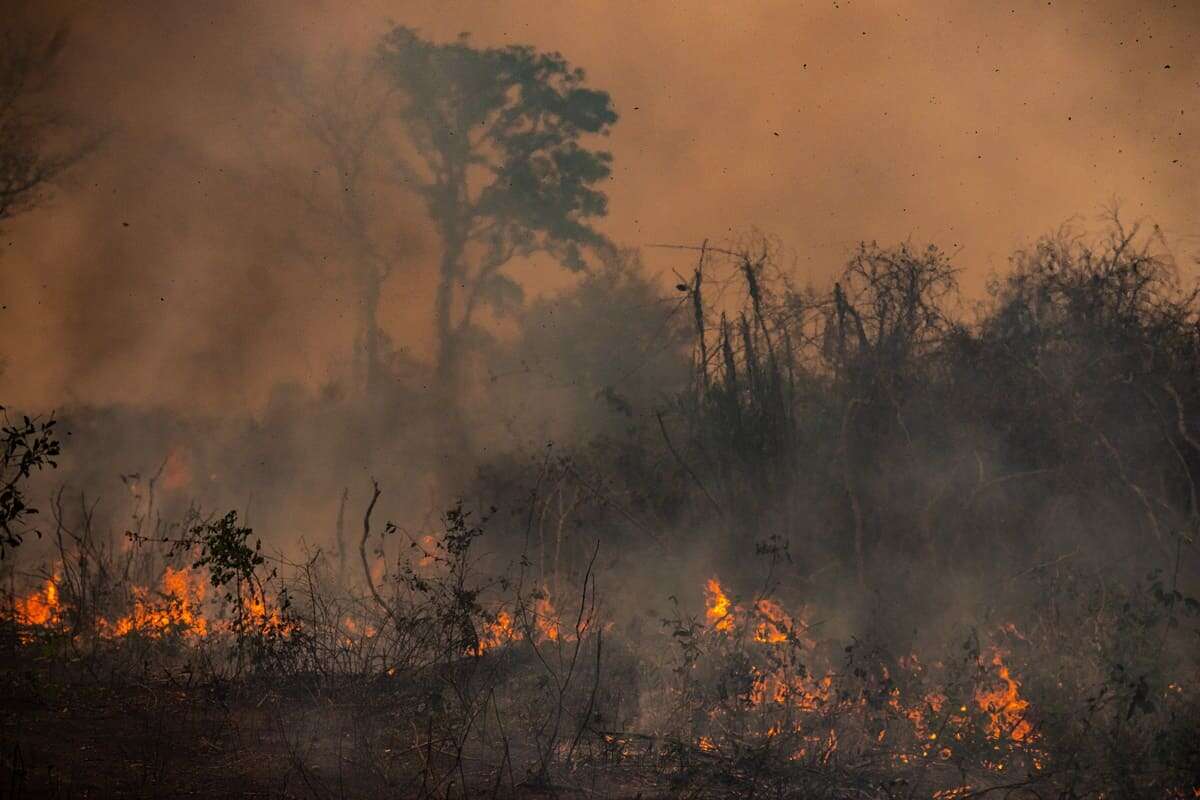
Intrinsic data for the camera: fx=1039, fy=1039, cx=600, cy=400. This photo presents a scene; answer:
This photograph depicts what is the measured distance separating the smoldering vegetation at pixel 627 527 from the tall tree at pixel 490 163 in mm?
50

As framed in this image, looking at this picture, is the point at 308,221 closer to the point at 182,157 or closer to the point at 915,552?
the point at 182,157

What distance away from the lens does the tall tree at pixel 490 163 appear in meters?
15.1

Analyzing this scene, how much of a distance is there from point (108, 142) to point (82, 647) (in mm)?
8589

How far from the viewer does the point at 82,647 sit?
945 cm

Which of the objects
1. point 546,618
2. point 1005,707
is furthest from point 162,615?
point 1005,707

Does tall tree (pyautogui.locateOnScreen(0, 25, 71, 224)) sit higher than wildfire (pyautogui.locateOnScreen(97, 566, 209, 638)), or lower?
higher

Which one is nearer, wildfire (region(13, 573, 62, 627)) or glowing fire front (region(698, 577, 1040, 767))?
glowing fire front (region(698, 577, 1040, 767))

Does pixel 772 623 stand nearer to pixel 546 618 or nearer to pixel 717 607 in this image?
pixel 717 607

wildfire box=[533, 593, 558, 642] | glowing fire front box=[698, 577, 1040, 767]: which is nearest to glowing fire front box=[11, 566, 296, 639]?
wildfire box=[533, 593, 558, 642]

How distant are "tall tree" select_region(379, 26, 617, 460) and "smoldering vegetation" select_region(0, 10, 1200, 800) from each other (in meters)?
0.05

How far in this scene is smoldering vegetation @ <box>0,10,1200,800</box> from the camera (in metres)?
7.32

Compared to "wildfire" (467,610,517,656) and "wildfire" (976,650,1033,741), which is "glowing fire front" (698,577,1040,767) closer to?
"wildfire" (976,650,1033,741)

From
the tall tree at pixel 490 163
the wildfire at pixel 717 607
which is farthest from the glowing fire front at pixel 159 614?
the tall tree at pixel 490 163

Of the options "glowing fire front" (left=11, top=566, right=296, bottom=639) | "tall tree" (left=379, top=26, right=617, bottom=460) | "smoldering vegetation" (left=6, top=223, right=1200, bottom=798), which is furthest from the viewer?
"tall tree" (left=379, top=26, right=617, bottom=460)
